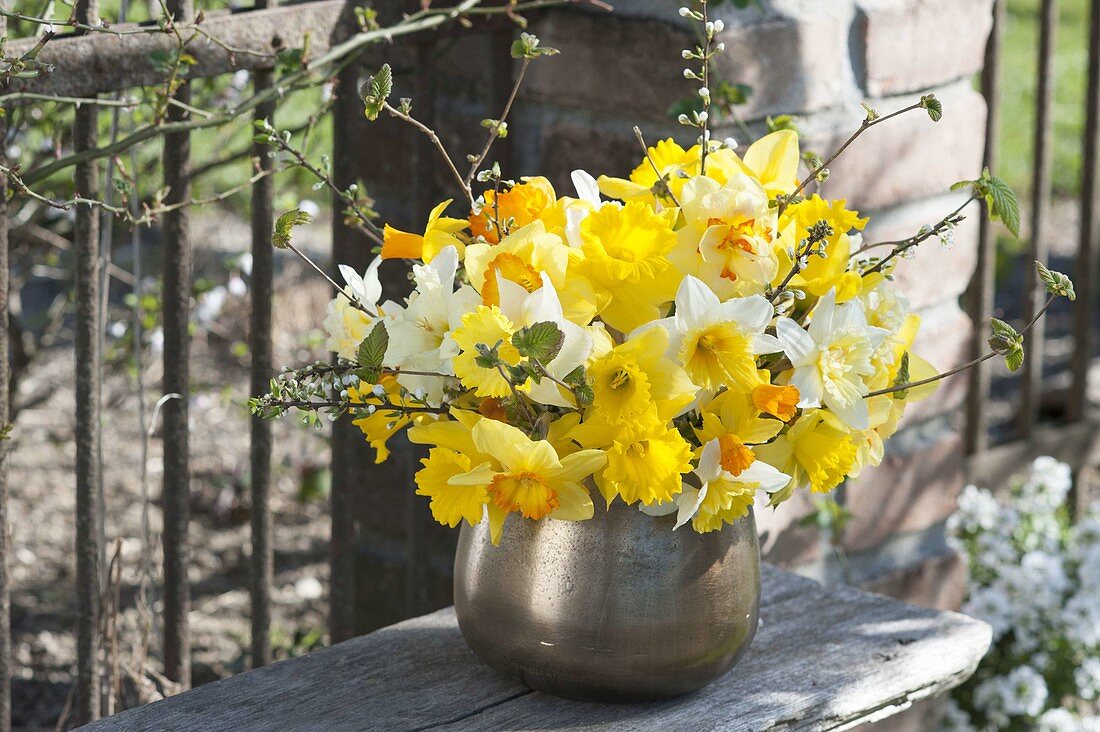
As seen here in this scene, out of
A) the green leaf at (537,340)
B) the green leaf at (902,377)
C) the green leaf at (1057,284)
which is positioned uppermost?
the green leaf at (1057,284)

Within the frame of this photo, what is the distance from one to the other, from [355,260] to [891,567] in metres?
0.82

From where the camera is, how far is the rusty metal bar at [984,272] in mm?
2070

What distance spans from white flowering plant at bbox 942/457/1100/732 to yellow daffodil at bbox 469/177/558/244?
1262 millimetres

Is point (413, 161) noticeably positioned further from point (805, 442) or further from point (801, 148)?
point (805, 442)

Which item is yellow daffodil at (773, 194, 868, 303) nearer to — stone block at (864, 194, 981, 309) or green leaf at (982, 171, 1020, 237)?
green leaf at (982, 171, 1020, 237)

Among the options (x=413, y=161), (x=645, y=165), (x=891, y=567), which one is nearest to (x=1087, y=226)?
(x=891, y=567)

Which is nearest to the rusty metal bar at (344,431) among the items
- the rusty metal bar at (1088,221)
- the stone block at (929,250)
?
the stone block at (929,250)

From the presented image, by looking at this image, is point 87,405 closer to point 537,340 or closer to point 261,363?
point 261,363

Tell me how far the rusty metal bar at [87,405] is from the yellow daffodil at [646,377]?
0.59m

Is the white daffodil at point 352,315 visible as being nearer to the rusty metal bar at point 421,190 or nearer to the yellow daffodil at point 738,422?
the yellow daffodil at point 738,422

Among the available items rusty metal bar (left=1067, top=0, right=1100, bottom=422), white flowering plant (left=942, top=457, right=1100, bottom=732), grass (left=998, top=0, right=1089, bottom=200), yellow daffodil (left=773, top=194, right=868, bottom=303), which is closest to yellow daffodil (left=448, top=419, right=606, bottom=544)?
yellow daffodil (left=773, top=194, right=868, bottom=303)

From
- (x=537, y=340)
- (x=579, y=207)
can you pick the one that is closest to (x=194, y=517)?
(x=579, y=207)

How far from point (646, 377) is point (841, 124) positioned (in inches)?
28.3

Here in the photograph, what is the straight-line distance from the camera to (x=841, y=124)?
1.60 m
